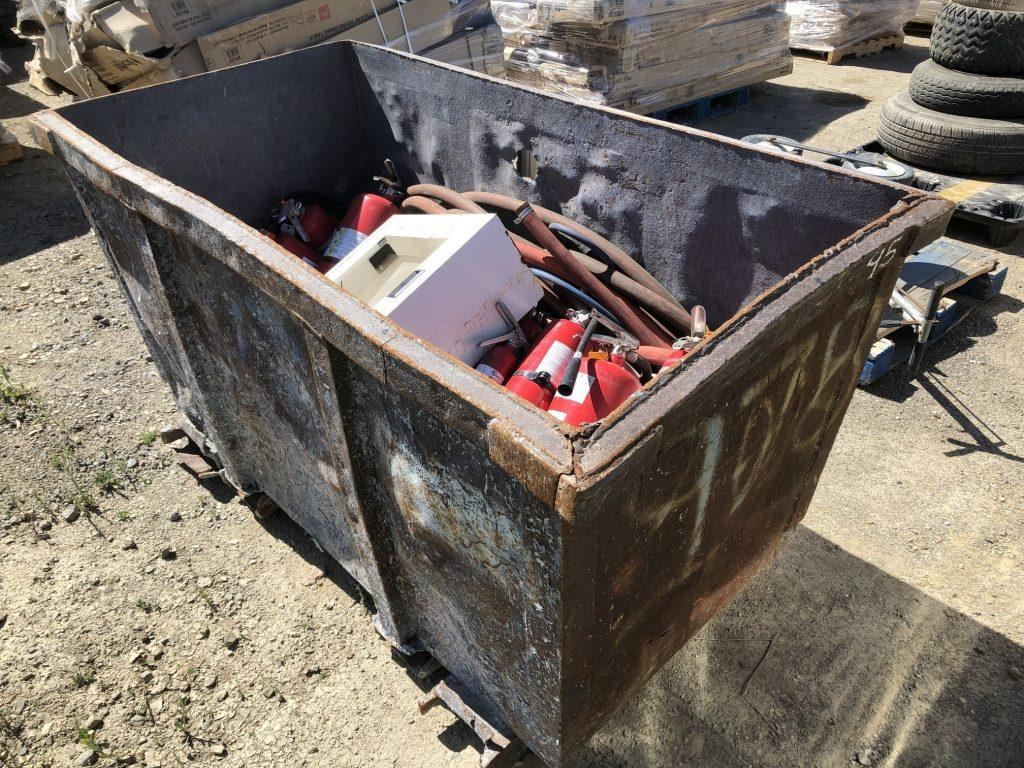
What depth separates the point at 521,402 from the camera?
1.18 metres

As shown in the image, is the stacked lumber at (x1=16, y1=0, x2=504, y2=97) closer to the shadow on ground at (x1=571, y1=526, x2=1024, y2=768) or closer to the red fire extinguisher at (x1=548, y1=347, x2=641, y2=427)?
the red fire extinguisher at (x1=548, y1=347, x2=641, y2=427)

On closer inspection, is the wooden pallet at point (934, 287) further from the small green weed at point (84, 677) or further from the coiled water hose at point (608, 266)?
the small green weed at point (84, 677)

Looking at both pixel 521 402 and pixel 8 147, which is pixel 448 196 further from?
pixel 8 147

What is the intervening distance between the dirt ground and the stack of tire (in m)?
1.78

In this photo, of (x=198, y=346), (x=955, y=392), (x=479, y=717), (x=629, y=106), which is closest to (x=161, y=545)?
(x=198, y=346)

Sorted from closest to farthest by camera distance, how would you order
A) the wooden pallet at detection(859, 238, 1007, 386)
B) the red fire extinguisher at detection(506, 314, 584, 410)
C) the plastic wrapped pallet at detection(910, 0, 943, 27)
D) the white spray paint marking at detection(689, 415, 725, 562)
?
1. the white spray paint marking at detection(689, 415, 725, 562)
2. the red fire extinguisher at detection(506, 314, 584, 410)
3. the wooden pallet at detection(859, 238, 1007, 386)
4. the plastic wrapped pallet at detection(910, 0, 943, 27)

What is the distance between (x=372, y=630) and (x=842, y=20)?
25.1 ft

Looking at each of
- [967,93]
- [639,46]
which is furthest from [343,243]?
[967,93]

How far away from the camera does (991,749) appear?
2.09 metres

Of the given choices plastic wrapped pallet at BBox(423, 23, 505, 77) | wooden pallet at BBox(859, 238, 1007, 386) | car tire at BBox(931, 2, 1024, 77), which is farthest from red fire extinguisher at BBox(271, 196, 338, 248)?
car tire at BBox(931, 2, 1024, 77)

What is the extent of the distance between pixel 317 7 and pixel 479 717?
461 cm

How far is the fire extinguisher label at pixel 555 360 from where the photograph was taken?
2033 millimetres

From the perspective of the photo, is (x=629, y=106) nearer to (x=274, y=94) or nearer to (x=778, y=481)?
(x=274, y=94)

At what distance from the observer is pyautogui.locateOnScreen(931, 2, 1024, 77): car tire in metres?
4.48
